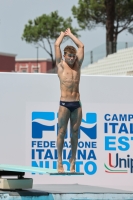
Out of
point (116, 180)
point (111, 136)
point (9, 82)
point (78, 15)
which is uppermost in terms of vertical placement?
point (78, 15)

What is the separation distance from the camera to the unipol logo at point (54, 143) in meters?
14.7

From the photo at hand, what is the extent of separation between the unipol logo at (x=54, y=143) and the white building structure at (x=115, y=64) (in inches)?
544

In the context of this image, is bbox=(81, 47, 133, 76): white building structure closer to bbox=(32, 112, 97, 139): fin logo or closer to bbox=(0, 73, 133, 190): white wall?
bbox=(0, 73, 133, 190): white wall

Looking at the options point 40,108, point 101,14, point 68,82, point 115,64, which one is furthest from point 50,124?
point 101,14

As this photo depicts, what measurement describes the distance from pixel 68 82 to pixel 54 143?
12.8 feet

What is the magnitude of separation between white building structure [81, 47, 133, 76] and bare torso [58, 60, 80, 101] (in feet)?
57.4

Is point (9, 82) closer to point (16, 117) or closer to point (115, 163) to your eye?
point (16, 117)

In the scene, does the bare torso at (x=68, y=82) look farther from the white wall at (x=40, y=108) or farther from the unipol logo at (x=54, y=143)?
the unipol logo at (x=54, y=143)

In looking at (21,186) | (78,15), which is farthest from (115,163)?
(78,15)

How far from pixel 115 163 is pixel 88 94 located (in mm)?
1594

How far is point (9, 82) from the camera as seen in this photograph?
47.9 feet

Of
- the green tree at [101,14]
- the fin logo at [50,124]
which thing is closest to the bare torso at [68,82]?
the fin logo at [50,124]

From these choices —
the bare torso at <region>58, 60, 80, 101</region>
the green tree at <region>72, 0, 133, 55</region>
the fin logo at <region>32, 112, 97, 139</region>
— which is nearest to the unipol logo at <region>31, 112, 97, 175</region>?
the fin logo at <region>32, 112, 97, 139</region>

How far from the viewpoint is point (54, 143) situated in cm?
1477
